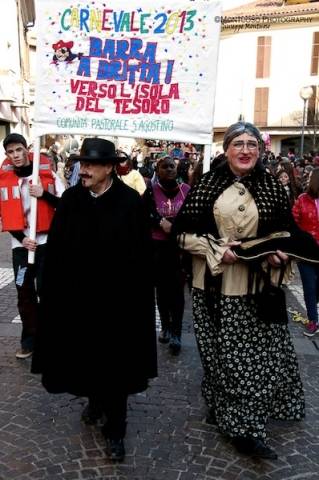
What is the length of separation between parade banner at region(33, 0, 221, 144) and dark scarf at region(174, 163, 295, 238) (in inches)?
25.4

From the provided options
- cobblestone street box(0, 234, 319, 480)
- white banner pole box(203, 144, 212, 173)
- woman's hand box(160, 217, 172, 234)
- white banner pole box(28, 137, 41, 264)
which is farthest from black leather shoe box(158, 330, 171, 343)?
white banner pole box(203, 144, 212, 173)

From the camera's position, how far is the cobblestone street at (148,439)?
277cm

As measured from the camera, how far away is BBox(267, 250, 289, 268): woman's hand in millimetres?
2805

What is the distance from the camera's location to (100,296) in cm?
274

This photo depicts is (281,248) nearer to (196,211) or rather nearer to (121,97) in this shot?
(196,211)

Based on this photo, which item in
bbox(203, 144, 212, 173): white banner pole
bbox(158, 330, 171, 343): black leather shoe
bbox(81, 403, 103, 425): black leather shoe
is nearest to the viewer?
bbox(81, 403, 103, 425): black leather shoe

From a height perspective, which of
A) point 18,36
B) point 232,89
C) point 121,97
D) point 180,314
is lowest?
point 180,314

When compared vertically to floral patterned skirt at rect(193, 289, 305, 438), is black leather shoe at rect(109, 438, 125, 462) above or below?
below

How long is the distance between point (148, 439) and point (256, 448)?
0.69 metres

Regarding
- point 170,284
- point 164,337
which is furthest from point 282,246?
point 164,337

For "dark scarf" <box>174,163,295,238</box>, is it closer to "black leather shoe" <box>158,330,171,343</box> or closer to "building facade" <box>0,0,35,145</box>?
"black leather shoe" <box>158,330,171,343</box>

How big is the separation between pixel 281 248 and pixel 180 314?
1.87 meters

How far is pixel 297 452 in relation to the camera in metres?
2.98

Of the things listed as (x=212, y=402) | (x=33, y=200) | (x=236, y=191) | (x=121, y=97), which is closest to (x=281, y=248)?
(x=236, y=191)
